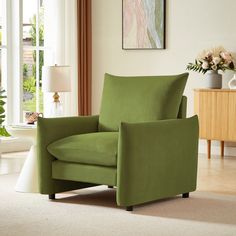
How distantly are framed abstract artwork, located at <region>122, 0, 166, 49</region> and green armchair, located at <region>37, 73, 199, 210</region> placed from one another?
3194 millimetres

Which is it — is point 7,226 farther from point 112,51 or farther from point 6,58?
point 112,51

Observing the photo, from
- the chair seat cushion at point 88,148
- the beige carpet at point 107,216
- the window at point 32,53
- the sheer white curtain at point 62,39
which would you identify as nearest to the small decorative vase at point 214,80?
the sheer white curtain at point 62,39

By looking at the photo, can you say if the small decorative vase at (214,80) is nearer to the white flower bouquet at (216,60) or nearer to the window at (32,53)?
the white flower bouquet at (216,60)

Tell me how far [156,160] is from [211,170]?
2.21 metres

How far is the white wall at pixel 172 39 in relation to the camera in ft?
28.7

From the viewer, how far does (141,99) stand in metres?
5.85

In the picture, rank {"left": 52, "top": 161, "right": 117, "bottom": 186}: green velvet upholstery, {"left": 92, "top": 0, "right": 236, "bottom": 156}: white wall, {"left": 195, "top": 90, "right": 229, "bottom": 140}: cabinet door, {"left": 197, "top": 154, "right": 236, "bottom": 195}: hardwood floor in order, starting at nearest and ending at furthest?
{"left": 52, "top": 161, "right": 117, "bottom": 186}: green velvet upholstery
{"left": 197, "top": 154, "right": 236, "bottom": 195}: hardwood floor
{"left": 195, "top": 90, "right": 229, "bottom": 140}: cabinet door
{"left": 92, "top": 0, "right": 236, "bottom": 156}: white wall

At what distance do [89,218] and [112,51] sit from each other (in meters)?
4.98

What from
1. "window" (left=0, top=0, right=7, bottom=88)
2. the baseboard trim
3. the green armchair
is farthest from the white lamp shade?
the baseboard trim

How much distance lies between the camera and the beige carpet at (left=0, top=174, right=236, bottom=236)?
4.62 meters

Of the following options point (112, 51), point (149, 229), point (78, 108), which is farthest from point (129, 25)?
point (149, 229)

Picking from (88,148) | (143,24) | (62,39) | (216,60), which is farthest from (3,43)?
(88,148)

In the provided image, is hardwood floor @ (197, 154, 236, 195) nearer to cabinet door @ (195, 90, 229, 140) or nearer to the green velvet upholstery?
cabinet door @ (195, 90, 229, 140)

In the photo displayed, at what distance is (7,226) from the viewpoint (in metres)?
4.74
